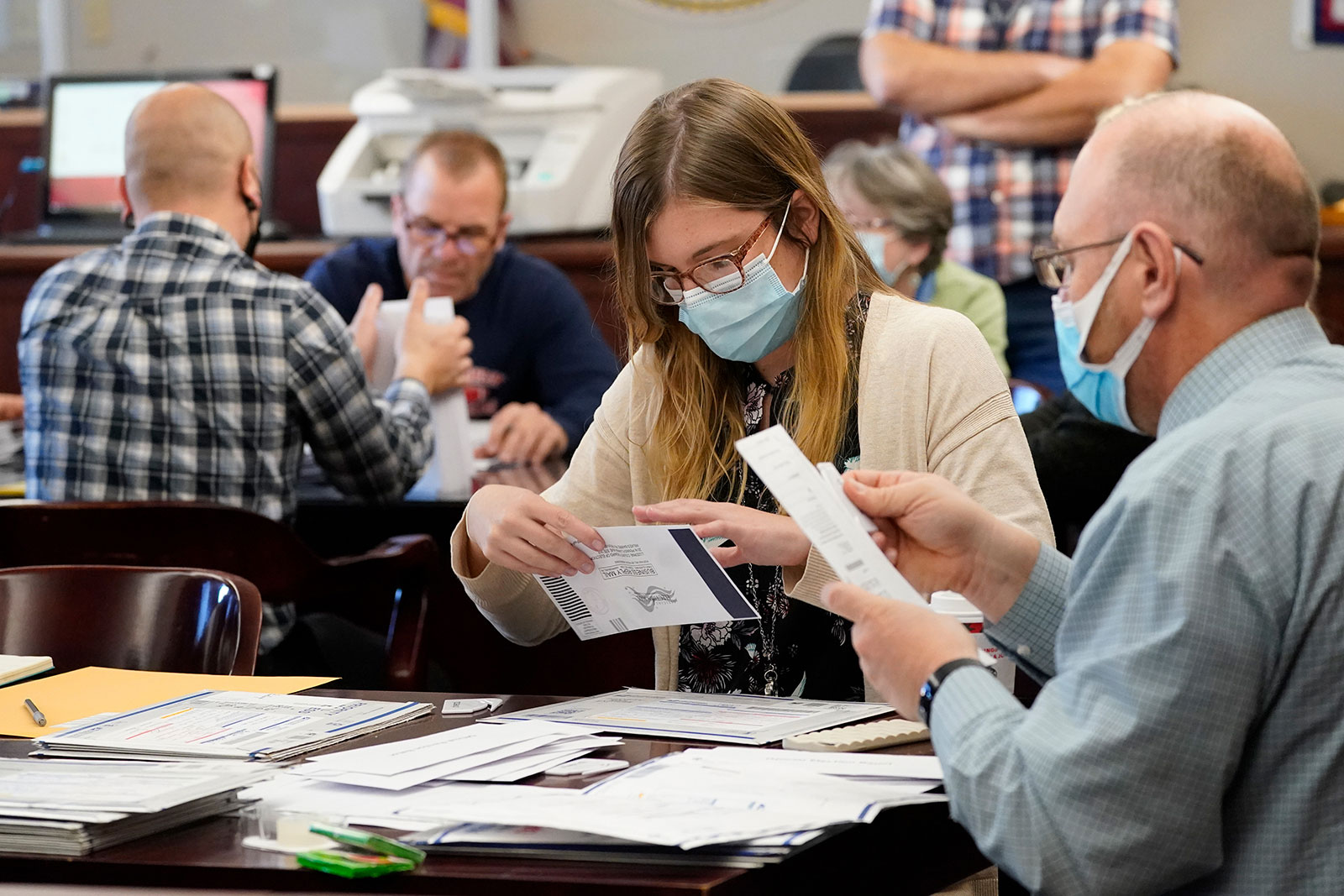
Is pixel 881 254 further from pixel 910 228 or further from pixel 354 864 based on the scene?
pixel 354 864

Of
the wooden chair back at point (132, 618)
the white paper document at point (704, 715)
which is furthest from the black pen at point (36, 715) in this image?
the white paper document at point (704, 715)

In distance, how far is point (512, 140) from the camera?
431cm

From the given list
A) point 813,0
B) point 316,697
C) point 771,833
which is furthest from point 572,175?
point 771,833

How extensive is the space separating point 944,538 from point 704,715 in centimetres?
31

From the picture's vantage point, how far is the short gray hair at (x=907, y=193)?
143 inches

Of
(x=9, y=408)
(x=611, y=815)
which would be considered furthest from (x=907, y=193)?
(x=611, y=815)

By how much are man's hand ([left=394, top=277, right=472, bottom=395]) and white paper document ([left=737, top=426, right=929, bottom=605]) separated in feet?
5.70

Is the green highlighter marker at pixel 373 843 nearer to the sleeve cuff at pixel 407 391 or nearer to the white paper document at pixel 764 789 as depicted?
the white paper document at pixel 764 789

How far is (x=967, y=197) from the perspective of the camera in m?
3.97

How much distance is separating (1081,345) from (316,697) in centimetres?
86

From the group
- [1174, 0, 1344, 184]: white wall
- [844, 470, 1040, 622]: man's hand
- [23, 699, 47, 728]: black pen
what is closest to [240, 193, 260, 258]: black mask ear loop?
[23, 699, 47, 728]: black pen

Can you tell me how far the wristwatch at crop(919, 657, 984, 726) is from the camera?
1073 millimetres

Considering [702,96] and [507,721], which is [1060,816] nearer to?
[507,721]

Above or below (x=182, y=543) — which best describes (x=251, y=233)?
above
